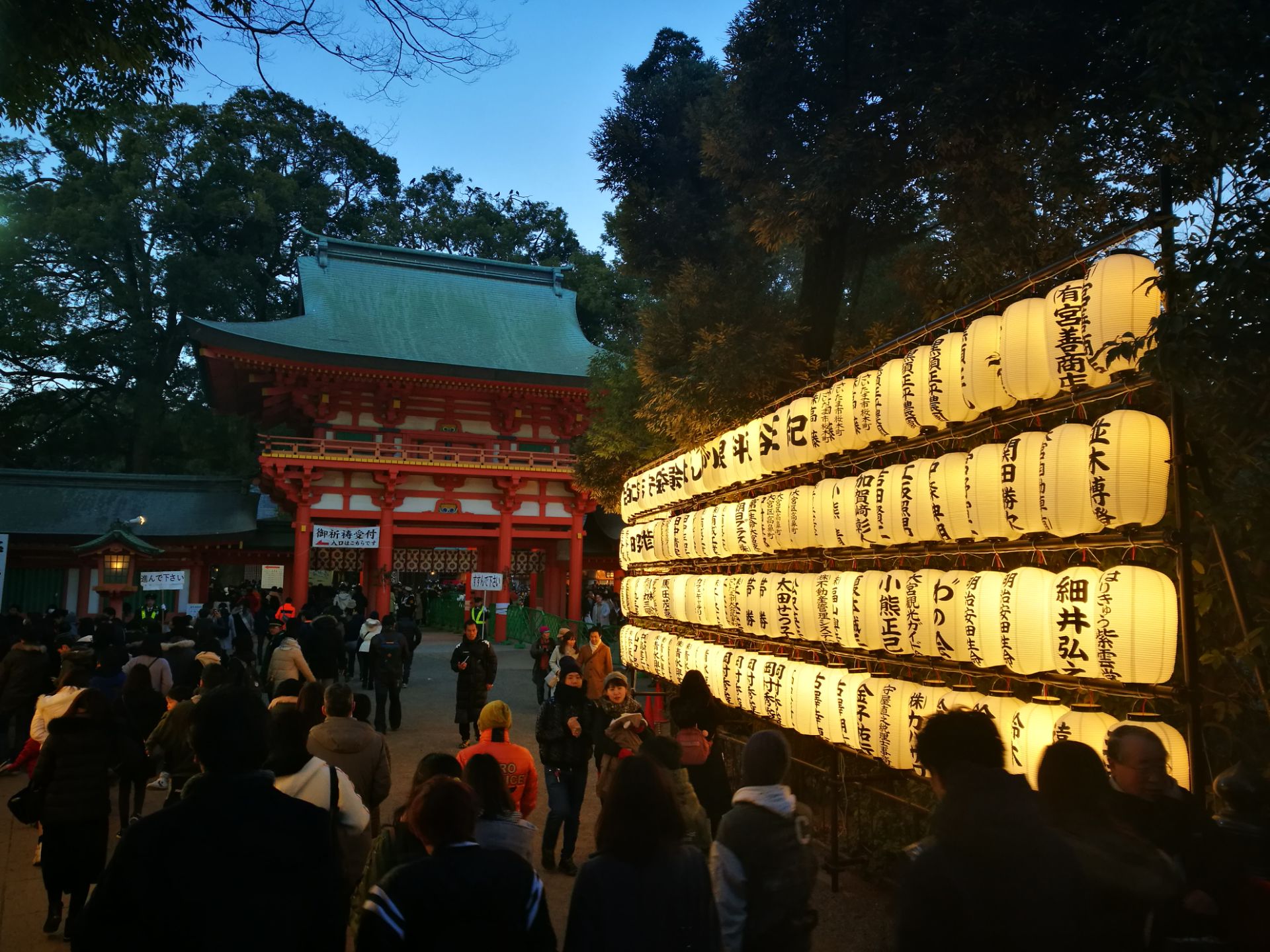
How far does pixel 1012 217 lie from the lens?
7719 mm

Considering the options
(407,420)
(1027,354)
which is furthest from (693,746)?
(407,420)

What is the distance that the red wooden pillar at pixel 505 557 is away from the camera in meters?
21.3

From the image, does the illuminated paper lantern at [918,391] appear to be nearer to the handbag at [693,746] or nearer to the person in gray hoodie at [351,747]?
the handbag at [693,746]

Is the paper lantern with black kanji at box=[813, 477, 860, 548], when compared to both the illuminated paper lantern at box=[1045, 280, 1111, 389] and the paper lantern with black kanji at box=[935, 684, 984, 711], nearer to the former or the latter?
the paper lantern with black kanji at box=[935, 684, 984, 711]

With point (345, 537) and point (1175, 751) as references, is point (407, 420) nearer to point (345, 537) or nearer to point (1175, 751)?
point (345, 537)

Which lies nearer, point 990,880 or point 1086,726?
point 990,880

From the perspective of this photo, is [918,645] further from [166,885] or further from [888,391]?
[166,885]

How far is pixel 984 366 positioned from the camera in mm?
5406

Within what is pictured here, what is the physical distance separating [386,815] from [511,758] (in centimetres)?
418

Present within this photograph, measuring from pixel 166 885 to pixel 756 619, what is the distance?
6.47 m

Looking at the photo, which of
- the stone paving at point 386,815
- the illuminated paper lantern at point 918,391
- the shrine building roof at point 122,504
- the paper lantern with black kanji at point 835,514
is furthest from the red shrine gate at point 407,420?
the illuminated paper lantern at point 918,391

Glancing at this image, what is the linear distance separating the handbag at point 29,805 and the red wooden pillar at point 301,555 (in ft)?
52.2

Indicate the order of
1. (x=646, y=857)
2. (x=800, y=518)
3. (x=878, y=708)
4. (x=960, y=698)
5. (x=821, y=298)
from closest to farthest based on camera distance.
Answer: (x=646, y=857), (x=960, y=698), (x=878, y=708), (x=800, y=518), (x=821, y=298)

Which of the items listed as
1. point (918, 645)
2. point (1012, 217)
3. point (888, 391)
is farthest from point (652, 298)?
point (918, 645)
